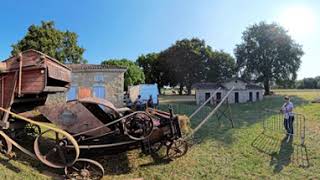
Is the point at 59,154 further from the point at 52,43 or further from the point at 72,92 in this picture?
the point at 52,43

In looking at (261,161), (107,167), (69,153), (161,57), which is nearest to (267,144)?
(261,161)

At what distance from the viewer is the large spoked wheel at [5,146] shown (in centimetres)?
785

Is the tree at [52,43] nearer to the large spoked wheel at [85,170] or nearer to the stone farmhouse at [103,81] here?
the stone farmhouse at [103,81]

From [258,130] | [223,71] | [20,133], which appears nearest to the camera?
[20,133]

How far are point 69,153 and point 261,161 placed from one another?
210 inches

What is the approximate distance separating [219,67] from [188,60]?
218 inches

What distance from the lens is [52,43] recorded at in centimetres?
4394

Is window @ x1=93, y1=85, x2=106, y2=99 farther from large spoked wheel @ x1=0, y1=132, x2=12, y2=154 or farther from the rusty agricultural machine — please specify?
large spoked wheel @ x1=0, y1=132, x2=12, y2=154

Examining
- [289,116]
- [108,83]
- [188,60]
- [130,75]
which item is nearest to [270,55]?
[188,60]

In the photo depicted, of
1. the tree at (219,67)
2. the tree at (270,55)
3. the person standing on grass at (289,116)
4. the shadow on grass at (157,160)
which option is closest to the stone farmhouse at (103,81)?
the person standing on grass at (289,116)

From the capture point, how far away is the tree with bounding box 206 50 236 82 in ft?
176

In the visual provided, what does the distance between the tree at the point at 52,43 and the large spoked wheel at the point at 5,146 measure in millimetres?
34044

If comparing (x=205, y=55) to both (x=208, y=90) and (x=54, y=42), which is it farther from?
(x=54, y=42)

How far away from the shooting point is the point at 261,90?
39594 millimetres
